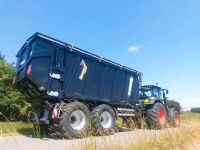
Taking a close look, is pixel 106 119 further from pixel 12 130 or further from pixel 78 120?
pixel 12 130

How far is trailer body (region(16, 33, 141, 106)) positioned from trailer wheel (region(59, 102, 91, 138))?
2.23 feet

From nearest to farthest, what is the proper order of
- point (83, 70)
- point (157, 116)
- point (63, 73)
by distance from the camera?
1. point (63, 73)
2. point (83, 70)
3. point (157, 116)

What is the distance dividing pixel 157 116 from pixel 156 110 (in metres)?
0.31

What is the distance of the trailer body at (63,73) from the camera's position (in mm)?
8531

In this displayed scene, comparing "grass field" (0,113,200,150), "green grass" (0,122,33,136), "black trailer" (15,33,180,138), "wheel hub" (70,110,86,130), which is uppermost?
"black trailer" (15,33,180,138)

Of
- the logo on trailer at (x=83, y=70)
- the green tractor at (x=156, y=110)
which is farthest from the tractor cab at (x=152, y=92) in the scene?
the logo on trailer at (x=83, y=70)

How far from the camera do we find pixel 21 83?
923cm

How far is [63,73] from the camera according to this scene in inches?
357

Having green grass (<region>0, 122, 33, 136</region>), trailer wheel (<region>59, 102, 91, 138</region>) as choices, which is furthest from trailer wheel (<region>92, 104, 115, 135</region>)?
green grass (<region>0, 122, 33, 136</region>)

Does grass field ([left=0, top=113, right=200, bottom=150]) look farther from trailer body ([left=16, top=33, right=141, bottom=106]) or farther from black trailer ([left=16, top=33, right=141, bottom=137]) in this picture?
trailer body ([left=16, top=33, right=141, bottom=106])

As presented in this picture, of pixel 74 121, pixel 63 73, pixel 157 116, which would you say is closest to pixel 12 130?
pixel 74 121

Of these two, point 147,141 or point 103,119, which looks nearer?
point 147,141

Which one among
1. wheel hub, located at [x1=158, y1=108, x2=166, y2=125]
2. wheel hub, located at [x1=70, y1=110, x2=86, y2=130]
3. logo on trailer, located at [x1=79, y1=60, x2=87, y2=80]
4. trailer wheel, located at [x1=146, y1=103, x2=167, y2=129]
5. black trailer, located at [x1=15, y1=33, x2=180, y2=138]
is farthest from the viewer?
wheel hub, located at [x1=158, y1=108, x2=166, y2=125]

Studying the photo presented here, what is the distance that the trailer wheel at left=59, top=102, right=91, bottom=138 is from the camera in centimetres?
818
